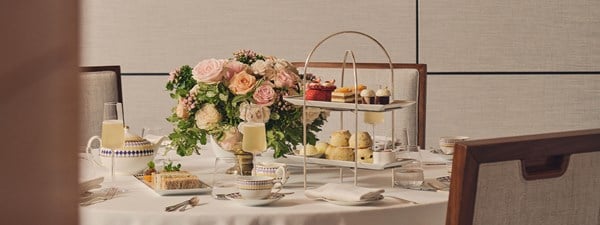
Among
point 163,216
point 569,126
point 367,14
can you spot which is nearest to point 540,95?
point 569,126

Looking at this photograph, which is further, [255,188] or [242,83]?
[242,83]

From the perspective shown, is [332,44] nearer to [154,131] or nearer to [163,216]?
[154,131]

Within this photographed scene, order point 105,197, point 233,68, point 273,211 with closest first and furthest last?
point 273,211
point 105,197
point 233,68

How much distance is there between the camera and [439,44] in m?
4.54

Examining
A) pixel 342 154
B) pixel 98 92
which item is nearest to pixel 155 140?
pixel 342 154

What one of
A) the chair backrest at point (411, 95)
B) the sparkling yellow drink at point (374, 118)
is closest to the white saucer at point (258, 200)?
the sparkling yellow drink at point (374, 118)

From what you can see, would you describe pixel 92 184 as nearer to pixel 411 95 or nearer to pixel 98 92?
pixel 98 92

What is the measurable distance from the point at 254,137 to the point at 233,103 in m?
0.16

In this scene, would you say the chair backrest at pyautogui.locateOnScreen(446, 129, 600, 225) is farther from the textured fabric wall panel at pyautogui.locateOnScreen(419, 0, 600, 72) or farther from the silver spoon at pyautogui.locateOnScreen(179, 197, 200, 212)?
the textured fabric wall panel at pyautogui.locateOnScreen(419, 0, 600, 72)

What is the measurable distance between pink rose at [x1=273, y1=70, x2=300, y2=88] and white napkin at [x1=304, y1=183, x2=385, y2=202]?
380mm

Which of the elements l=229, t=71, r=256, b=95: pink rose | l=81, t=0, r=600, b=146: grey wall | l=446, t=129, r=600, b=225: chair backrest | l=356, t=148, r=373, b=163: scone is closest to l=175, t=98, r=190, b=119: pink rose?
l=229, t=71, r=256, b=95: pink rose

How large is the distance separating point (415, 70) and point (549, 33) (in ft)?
4.13

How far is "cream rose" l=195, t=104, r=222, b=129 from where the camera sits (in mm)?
2424

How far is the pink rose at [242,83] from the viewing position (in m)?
2.41
